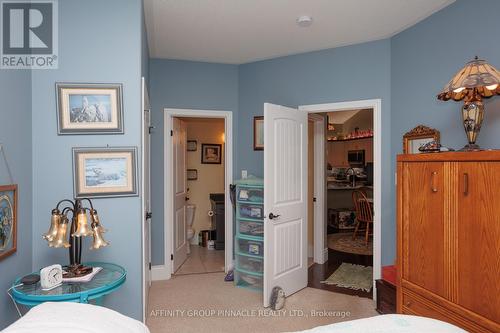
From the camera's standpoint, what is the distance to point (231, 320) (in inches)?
115

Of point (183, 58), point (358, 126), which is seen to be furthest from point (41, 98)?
point (358, 126)

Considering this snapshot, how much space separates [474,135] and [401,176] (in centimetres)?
48

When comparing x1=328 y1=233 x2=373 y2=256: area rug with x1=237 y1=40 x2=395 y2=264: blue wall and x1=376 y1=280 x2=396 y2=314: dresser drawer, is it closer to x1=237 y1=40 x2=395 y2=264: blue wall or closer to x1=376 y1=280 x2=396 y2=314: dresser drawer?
x1=237 y1=40 x2=395 y2=264: blue wall

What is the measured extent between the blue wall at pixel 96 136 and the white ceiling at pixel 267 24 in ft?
1.68

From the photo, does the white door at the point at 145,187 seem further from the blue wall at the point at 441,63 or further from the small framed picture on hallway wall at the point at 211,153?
the small framed picture on hallway wall at the point at 211,153

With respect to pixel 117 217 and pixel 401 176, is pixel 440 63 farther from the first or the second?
pixel 117 217

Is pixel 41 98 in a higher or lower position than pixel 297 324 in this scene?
higher

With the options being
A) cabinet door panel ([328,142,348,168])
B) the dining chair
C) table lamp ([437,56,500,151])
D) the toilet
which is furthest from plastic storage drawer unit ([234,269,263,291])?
cabinet door panel ([328,142,348,168])

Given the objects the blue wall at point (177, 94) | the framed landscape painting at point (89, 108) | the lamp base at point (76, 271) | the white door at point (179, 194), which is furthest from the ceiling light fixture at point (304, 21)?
the lamp base at point (76, 271)

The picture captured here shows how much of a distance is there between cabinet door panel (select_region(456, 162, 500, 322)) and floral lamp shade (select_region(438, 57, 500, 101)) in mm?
589

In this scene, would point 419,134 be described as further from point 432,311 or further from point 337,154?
point 337,154

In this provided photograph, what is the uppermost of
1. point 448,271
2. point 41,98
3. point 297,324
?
point 41,98

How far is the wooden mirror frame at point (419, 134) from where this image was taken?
2.74 metres

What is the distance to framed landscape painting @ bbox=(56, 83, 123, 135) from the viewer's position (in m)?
2.22
